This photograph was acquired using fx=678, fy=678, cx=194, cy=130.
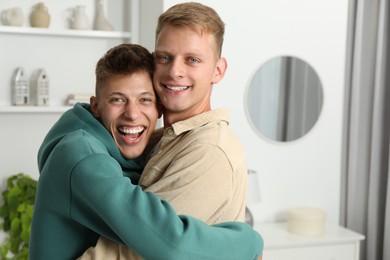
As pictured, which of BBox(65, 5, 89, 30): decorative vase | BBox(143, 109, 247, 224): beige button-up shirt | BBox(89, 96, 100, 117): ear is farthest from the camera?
BBox(65, 5, 89, 30): decorative vase

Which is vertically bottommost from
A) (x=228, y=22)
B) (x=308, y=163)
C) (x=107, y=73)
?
(x=308, y=163)

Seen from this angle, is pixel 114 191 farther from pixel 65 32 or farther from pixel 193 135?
pixel 65 32

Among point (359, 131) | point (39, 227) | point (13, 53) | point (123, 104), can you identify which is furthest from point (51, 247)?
point (359, 131)

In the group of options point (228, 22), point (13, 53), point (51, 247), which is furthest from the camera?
point (13, 53)

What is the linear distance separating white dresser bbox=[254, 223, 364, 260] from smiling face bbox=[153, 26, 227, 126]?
2.00 meters

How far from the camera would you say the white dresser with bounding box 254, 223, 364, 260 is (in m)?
3.78

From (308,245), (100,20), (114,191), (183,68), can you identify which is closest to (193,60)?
(183,68)

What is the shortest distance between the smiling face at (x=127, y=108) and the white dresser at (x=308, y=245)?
1.97 m

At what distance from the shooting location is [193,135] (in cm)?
175

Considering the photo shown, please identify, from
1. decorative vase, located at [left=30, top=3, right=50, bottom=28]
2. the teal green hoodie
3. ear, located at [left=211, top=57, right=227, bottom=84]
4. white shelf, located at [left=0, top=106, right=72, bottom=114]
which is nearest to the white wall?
white shelf, located at [left=0, top=106, right=72, bottom=114]

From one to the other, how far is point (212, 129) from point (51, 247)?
51 cm

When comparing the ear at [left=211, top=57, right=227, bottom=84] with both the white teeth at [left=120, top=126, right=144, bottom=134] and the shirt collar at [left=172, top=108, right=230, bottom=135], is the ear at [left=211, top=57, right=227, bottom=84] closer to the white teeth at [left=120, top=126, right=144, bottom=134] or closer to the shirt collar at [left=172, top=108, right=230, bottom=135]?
the shirt collar at [left=172, top=108, right=230, bottom=135]

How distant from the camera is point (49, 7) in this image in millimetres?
4379

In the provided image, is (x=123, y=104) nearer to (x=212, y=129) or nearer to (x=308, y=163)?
(x=212, y=129)
